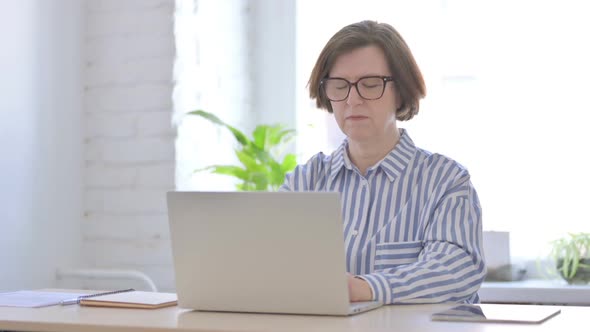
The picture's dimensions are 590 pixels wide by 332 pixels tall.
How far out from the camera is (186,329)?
153cm

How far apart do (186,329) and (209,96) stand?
6.12 feet

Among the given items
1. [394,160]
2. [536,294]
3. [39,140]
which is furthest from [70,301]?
[536,294]

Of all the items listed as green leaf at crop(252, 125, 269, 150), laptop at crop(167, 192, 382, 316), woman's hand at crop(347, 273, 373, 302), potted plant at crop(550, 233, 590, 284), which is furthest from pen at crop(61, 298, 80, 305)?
potted plant at crop(550, 233, 590, 284)

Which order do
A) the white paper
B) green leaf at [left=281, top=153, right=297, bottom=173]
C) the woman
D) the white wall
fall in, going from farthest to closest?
green leaf at [left=281, top=153, right=297, bottom=173]
the white wall
the woman
the white paper

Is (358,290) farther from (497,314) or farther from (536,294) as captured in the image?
(536,294)

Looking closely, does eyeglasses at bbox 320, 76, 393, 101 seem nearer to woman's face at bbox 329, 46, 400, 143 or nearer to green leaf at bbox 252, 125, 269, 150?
woman's face at bbox 329, 46, 400, 143

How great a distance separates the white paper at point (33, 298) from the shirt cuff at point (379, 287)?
63 cm

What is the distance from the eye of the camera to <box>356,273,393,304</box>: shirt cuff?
5.97 feet

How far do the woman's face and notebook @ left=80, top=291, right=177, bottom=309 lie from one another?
1.92 ft

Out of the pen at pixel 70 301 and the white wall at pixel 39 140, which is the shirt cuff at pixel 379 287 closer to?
the pen at pixel 70 301

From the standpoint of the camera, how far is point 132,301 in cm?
A: 186

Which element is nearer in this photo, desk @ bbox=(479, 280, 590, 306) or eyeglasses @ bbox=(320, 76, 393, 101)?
eyeglasses @ bbox=(320, 76, 393, 101)

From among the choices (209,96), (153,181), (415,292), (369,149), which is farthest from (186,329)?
(209,96)

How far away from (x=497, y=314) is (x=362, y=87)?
71 centimetres
